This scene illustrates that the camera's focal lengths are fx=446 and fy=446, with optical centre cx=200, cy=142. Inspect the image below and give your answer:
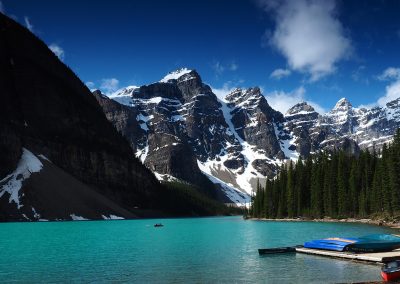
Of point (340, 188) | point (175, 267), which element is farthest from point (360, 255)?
point (340, 188)

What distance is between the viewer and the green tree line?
333ft

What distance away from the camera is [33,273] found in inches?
1364

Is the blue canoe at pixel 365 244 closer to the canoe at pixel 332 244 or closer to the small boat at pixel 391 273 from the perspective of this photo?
the canoe at pixel 332 244

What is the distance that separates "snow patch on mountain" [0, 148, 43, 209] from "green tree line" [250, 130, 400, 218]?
8696 cm

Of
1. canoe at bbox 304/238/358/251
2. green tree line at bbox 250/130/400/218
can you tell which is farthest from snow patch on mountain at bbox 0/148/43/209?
canoe at bbox 304/238/358/251

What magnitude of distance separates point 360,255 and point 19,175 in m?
143

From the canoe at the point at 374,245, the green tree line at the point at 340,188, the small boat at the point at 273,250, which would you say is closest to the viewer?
the canoe at the point at 374,245

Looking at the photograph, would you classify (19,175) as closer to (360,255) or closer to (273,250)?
(273,250)

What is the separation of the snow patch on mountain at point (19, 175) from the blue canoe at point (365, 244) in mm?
123396

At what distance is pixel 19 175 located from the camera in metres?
158

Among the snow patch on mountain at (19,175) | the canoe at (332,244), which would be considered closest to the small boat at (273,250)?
the canoe at (332,244)

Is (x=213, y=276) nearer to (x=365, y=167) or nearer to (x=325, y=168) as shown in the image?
(x=365, y=167)

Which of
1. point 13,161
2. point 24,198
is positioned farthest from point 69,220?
point 13,161

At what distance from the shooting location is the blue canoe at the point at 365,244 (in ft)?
140
